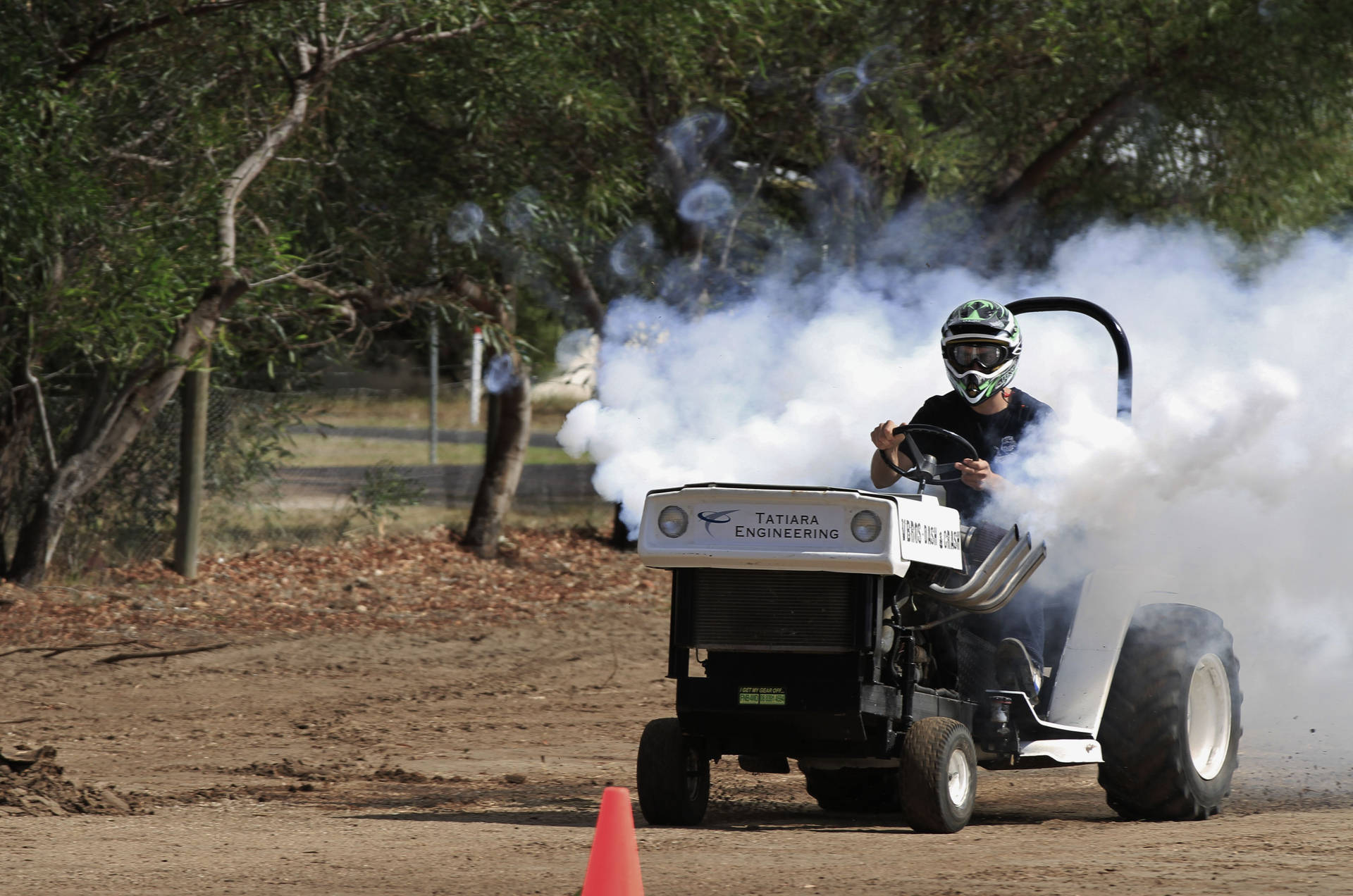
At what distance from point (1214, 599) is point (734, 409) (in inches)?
115

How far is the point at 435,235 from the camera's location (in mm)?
14609

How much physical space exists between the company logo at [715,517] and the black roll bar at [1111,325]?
180 centimetres

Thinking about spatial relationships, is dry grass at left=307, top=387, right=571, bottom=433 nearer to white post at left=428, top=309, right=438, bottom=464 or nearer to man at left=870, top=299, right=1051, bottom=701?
white post at left=428, top=309, right=438, bottom=464

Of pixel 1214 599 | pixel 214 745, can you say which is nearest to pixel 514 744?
pixel 214 745

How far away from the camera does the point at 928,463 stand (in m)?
6.56

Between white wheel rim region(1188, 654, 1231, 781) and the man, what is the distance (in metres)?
0.87

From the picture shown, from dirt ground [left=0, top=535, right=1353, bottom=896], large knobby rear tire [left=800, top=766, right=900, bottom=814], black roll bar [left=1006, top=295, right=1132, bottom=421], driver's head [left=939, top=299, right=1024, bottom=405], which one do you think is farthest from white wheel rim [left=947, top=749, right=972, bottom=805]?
black roll bar [left=1006, top=295, right=1132, bottom=421]

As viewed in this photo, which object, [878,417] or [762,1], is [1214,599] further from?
[762,1]

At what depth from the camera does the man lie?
22.2 feet

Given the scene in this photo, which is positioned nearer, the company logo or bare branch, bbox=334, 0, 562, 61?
the company logo

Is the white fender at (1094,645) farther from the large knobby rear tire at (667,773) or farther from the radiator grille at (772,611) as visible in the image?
the large knobby rear tire at (667,773)

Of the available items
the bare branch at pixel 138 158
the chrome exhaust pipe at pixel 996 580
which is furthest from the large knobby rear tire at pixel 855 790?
the bare branch at pixel 138 158

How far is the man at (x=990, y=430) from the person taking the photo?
6.77 m

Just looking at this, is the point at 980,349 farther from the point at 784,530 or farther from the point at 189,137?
the point at 189,137
